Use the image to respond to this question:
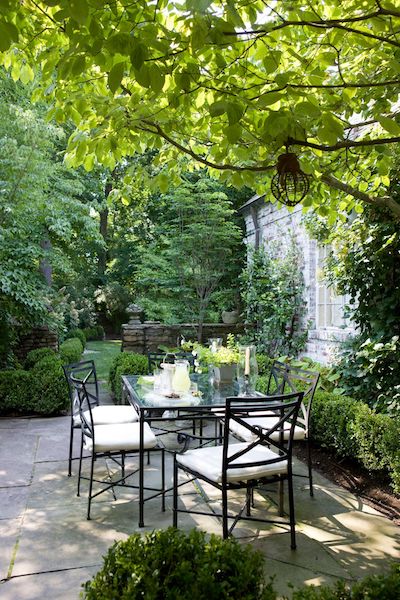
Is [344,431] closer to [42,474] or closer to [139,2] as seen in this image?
[42,474]

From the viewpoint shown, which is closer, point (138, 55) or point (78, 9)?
point (78, 9)

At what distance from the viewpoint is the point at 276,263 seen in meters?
8.43

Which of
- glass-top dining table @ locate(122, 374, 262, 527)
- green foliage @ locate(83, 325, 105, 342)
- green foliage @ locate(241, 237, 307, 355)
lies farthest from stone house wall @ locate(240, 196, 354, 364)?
green foliage @ locate(83, 325, 105, 342)

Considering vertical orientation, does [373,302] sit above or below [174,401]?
above

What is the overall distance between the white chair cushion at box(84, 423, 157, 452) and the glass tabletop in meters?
0.24

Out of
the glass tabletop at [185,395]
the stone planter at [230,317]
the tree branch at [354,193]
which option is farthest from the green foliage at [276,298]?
the tree branch at [354,193]

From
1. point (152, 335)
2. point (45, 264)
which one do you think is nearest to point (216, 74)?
point (152, 335)

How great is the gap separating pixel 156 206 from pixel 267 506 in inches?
411

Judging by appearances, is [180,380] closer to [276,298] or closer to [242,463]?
[242,463]

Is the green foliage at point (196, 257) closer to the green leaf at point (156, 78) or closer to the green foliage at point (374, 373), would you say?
the green foliage at point (374, 373)

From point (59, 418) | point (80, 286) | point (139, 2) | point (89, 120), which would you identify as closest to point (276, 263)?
point (59, 418)

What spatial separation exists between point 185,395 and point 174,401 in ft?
0.58

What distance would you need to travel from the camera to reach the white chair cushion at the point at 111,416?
3.90 metres

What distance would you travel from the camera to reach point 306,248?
774cm
